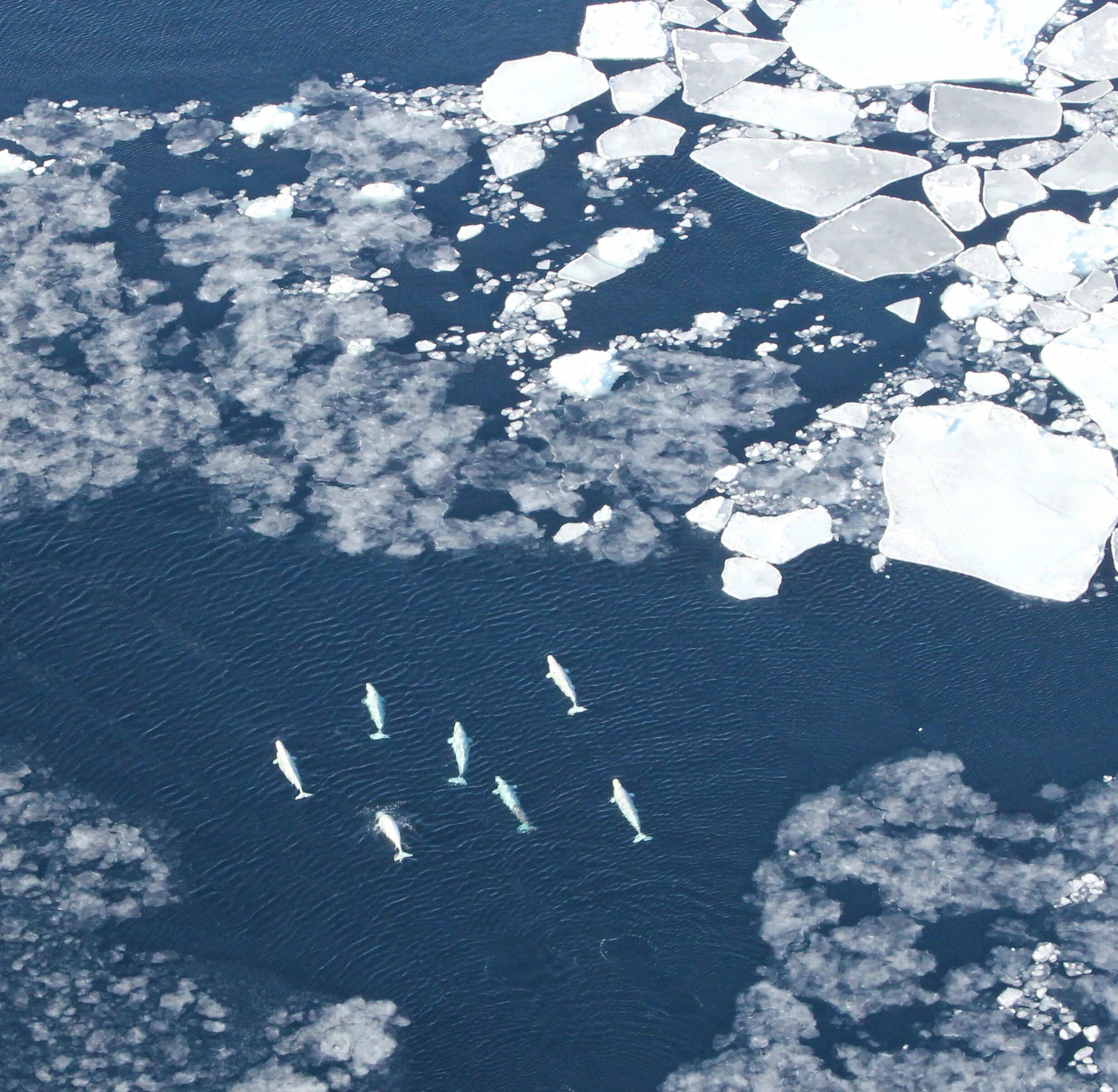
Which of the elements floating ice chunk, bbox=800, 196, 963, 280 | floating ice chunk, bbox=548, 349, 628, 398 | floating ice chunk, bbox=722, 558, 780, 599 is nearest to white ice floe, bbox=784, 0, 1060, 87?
floating ice chunk, bbox=800, 196, 963, 280

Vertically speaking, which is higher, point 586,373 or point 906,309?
point 906,309

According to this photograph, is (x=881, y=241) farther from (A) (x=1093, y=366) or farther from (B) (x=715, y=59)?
(B) (x=715, y=59)

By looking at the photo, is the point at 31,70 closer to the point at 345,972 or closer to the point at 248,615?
the point at 248,615

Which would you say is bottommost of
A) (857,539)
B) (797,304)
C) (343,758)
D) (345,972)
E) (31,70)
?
(345,972)

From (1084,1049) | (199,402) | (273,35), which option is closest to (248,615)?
(199,402)

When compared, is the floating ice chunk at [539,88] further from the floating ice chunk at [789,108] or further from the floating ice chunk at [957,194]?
the floating ice chunk at [957,194]

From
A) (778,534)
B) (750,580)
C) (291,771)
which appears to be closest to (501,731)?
(291,771)
